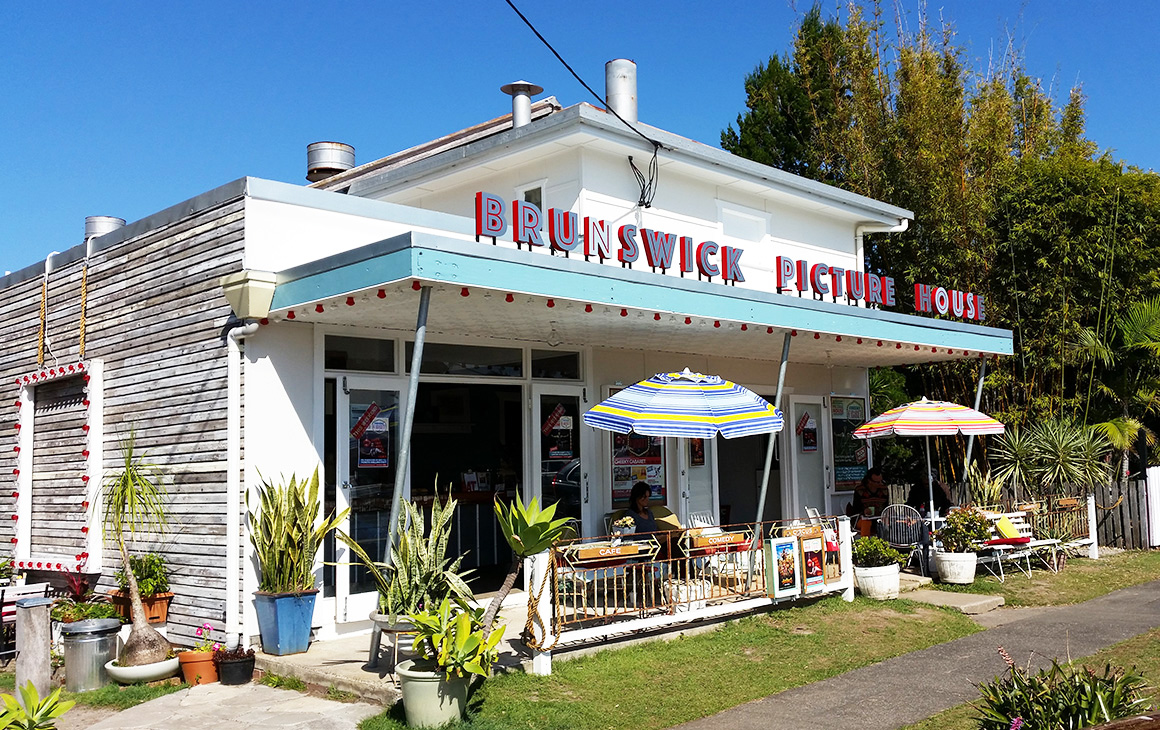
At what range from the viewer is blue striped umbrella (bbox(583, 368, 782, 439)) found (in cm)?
892

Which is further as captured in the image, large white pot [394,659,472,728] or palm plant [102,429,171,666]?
palm plant [102,429,171,666]

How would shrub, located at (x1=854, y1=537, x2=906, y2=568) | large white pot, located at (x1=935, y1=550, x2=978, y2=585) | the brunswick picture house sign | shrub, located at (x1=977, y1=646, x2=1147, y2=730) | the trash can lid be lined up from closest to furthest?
shrub, located at (x1=977, y1=646, x2=1147, y2=730)
the trash can lid
the brunswick picture house sign
shrub, located at (x1=854, y1=537, x2=906, y2=568)
large white pot, located at (x1=935, y1=550, x2=978, y2=585)

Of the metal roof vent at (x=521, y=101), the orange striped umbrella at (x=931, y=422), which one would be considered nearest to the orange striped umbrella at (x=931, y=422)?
the orange striped umbrella at (x=931, y=422)

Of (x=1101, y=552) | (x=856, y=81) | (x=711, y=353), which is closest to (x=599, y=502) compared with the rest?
(x=711, y=353)

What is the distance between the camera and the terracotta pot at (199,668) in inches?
306

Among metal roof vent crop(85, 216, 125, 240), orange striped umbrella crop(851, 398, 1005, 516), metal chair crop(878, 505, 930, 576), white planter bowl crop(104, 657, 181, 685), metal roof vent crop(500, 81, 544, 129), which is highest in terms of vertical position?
metal roof vent crop(500, 81, 544, 129)

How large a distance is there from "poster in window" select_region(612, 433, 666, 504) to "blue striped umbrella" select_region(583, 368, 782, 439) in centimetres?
221

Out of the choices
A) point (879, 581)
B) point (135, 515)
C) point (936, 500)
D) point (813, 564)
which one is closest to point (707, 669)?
point (813, 564)

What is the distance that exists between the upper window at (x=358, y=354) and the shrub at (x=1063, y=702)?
6242 mm

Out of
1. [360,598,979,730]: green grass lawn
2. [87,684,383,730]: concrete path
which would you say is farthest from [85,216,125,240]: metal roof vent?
[360,598,979,730]: green grass lawn

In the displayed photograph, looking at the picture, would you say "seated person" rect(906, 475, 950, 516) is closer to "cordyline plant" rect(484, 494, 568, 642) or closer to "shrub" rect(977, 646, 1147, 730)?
"cordyline plant" rect(484, 494, 568, 642)

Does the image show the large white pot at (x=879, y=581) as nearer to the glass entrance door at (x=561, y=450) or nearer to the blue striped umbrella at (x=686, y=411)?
the blue striped umbrella at (x=686, y=411)

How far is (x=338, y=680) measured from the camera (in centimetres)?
714

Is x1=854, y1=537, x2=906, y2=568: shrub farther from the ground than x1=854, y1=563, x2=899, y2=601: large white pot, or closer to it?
farther from the ground
